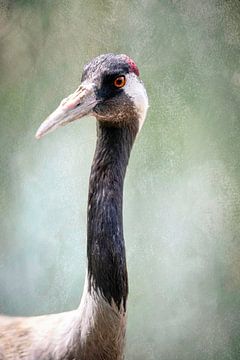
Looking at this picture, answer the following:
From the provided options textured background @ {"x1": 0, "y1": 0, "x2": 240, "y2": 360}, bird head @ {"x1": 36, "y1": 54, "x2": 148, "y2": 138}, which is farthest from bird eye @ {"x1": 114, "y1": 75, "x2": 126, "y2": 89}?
textured background @ {"x1": 0, "y1": 0, "x2": 240, "y2": 360}

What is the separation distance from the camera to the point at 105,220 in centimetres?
152

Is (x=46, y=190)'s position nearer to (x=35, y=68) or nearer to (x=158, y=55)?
(x=35, y=68)

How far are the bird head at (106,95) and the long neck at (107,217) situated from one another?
5cm

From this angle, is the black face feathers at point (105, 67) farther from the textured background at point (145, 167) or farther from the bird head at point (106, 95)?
the textured background at point (145, 167)

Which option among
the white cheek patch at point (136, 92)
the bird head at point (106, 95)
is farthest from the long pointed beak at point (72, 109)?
the white cheek patch at point (136, 92)

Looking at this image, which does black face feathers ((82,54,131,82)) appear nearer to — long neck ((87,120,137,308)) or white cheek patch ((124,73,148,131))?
white cheek patch ((124,73,148,131))

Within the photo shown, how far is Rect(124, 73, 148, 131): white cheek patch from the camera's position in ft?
4.99

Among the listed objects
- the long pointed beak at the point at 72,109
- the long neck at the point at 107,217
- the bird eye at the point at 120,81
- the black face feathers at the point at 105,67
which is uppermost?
the black face feathers at the point at 105,67

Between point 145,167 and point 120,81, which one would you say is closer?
point 120,81

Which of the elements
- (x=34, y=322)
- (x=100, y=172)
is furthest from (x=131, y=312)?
(x=100, y=172)

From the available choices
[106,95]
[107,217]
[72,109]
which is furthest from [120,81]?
[107,217]

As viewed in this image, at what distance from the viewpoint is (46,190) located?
2.09m

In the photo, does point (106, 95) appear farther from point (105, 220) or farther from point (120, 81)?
point (105, 220)

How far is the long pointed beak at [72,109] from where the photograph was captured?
1.39 meters
